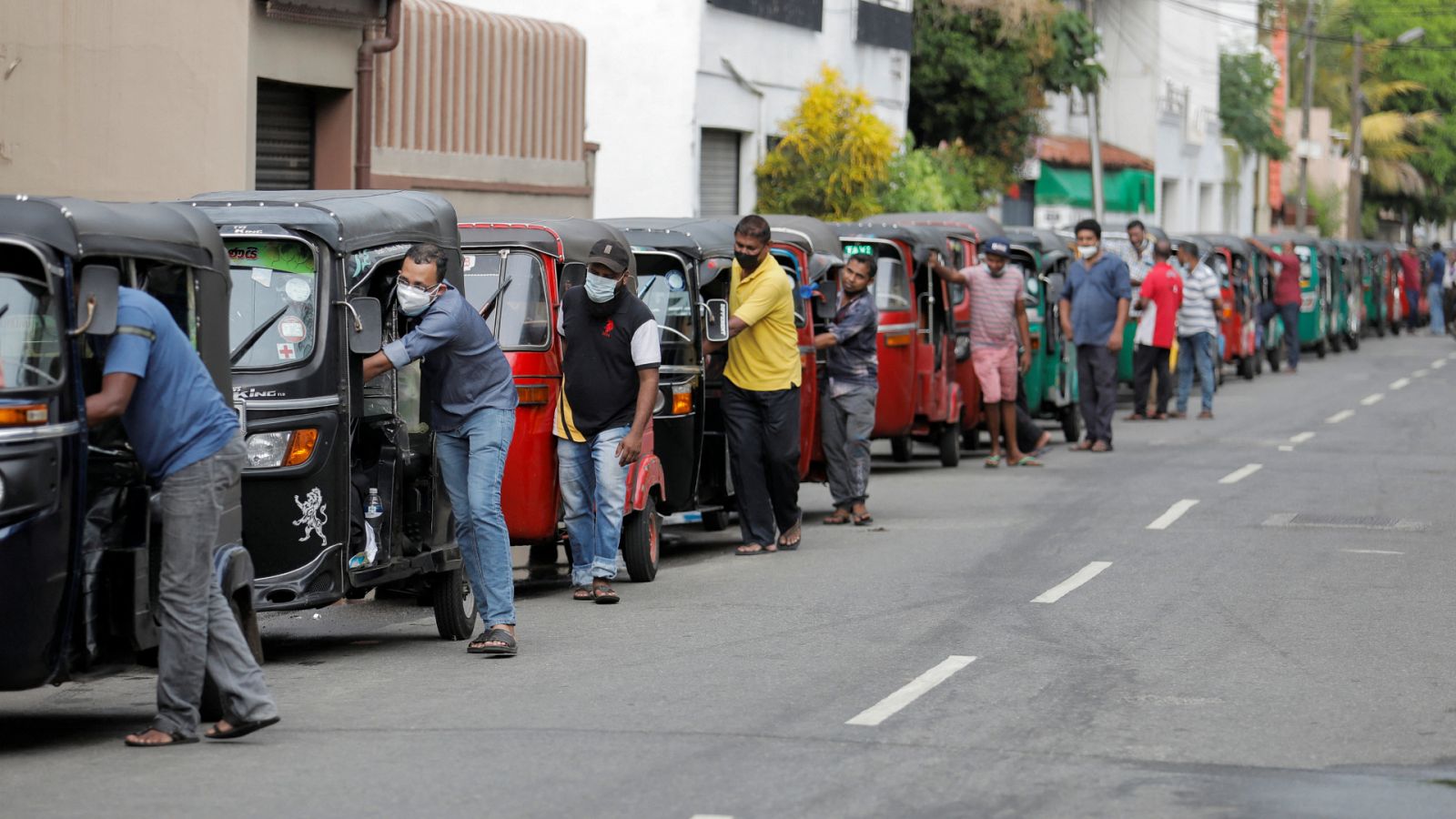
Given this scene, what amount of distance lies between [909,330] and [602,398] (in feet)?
24.9

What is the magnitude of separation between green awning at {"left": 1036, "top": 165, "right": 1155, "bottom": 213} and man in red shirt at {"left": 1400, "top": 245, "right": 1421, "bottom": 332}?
6.52 m

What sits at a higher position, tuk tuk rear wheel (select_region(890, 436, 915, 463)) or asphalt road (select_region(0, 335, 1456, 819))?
tuk tuk rear wheel (select_region(890, 436, 915, 463))

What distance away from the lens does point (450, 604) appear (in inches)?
432

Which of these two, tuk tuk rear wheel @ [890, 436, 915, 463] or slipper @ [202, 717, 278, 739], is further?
tuk tuk rear wheel @ [890, 436, 915, 463]

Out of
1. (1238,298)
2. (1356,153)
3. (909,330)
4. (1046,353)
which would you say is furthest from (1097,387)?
(1356,153)

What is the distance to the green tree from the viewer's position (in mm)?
28781

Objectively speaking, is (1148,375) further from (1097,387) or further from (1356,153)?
(1356,153)

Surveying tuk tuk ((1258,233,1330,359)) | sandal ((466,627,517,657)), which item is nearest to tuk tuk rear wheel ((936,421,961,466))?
sandal ((466,627,517,657))

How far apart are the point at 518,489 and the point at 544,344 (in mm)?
825

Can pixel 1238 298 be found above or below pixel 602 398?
above

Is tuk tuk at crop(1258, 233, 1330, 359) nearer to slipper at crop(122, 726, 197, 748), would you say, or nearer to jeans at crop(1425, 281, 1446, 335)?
jeans at crop(1425, 281, 1446, 335)

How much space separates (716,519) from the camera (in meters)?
16.1

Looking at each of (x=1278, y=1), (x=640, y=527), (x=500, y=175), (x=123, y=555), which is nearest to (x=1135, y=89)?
(x=1278, y=1)

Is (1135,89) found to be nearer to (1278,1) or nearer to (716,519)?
(1278,1)
